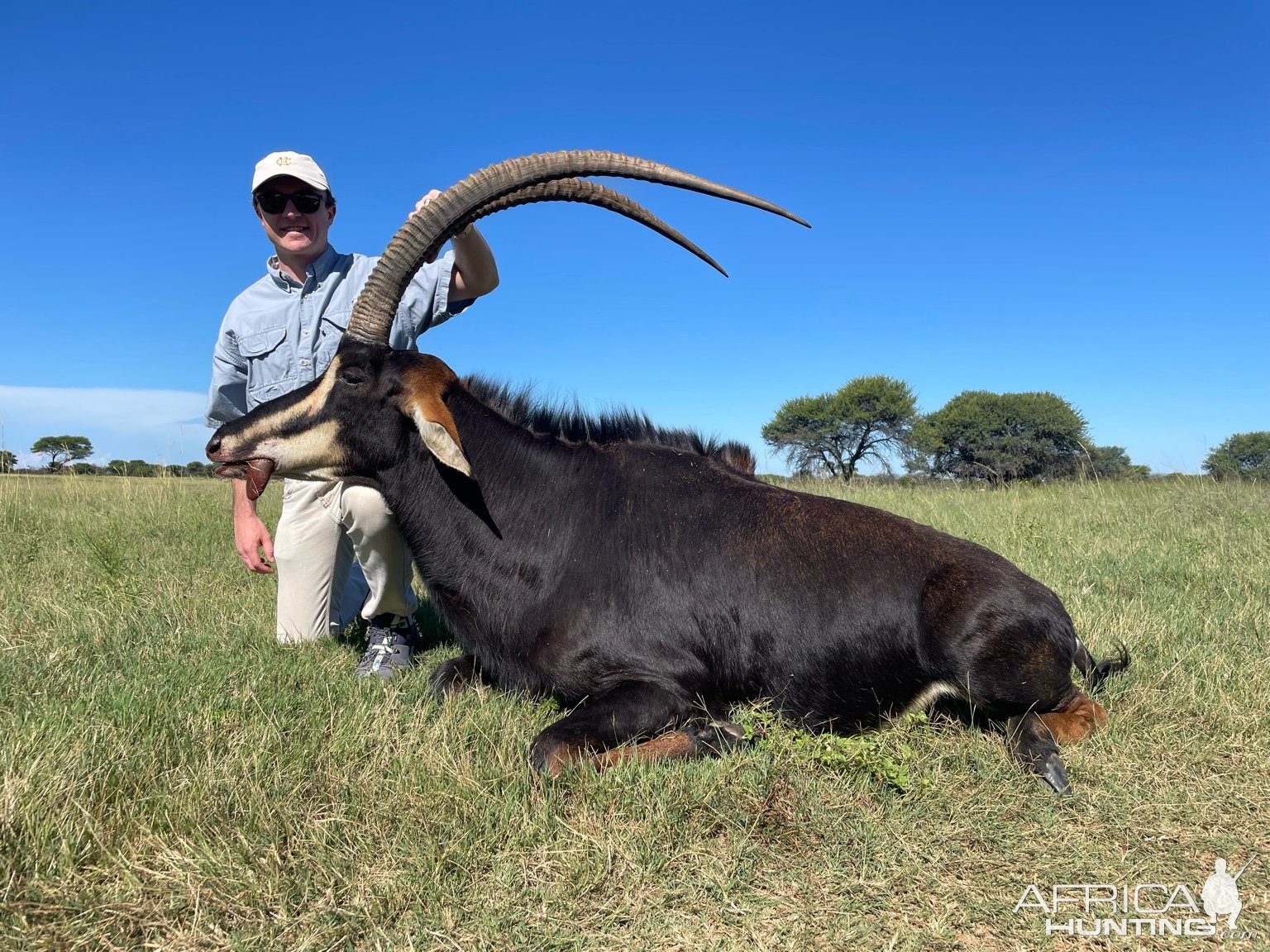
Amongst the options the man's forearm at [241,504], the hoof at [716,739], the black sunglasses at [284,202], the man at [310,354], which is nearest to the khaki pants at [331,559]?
the man at [310,354]

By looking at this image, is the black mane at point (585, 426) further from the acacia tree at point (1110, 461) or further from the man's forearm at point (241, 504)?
the acacia tree at point (1110, 461)

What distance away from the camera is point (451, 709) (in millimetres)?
4109

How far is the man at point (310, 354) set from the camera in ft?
17.7

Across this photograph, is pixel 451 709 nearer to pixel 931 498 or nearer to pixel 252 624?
pixel 252 624

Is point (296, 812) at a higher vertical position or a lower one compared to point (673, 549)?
lower

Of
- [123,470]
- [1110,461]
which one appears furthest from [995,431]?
[123,470]

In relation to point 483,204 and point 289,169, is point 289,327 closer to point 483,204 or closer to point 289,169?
point 289,169

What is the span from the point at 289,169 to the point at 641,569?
3.87 m

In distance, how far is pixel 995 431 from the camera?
4281 cm

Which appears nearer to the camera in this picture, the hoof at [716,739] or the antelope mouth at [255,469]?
→ the hoof at [716,739]

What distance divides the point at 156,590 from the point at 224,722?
3.54 meters

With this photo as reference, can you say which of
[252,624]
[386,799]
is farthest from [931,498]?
[386,799]

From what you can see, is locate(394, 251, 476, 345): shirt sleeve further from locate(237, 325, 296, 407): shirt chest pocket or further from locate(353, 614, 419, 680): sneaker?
locate(353, 614, 419, 680): sneaker

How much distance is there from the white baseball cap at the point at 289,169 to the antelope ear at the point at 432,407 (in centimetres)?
212
